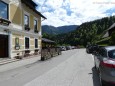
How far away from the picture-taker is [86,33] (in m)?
128

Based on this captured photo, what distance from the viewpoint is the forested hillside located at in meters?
120

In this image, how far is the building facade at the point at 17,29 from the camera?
67.1 ft

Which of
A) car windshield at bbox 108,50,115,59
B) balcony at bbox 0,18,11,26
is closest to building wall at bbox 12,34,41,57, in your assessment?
A: balcony at bbox 0,18,11,26

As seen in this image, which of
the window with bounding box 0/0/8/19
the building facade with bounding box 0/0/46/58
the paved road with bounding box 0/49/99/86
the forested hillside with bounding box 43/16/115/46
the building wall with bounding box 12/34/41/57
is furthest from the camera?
the forested hillside with bounding box 43/16/115/46

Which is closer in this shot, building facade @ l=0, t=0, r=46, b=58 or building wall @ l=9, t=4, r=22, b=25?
building facade @ l=0, t=0, r=46, b=58

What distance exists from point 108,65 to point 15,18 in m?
17.0

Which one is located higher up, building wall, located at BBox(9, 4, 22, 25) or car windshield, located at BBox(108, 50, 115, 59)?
building wall, located at BBox(9, 4, 22, 25)

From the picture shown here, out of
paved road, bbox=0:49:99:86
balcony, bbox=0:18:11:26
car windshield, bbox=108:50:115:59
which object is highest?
balcony, bbox=0:18:11:26

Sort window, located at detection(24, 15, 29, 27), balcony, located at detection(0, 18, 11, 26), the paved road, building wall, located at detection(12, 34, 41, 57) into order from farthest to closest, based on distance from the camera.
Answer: window, located at detection(24, 15, 29, 27), building wall, located at detection(12, 34, 41, 57), balcony, located at detection(0, 18, 11, 26), the paved road

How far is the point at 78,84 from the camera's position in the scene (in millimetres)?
8148

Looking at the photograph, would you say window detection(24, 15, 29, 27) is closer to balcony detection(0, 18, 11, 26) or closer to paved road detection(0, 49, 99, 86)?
balcony detection(0, 18, 11, 26)

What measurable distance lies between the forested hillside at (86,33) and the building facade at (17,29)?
3100 inches

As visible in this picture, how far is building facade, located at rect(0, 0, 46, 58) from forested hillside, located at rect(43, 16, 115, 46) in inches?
3100

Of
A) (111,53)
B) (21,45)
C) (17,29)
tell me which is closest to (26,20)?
(21,45)
